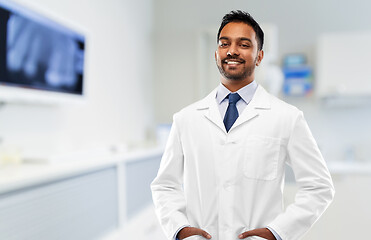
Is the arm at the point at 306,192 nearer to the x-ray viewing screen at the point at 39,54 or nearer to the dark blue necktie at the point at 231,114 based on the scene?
the dark blue necktie at the point at 231,114

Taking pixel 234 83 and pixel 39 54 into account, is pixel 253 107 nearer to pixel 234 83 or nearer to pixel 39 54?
pixel 234 83

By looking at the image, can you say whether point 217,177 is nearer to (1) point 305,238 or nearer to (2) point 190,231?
(2) point 190,231

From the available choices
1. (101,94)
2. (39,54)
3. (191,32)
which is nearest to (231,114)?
(39,54)

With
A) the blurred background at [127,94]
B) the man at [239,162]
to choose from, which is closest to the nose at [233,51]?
the man at [239,162]

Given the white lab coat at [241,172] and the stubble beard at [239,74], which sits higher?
the stubble beard at [239,74]

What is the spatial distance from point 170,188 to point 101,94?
2395mm

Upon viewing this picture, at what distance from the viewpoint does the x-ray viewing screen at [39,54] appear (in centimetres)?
162

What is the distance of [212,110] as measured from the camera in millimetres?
585

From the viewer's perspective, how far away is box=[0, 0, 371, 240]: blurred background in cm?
132

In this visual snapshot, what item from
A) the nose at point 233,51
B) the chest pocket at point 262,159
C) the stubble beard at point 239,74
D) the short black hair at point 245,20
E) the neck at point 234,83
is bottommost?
the chest pocket at point 262,159

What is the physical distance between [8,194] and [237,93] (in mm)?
1048

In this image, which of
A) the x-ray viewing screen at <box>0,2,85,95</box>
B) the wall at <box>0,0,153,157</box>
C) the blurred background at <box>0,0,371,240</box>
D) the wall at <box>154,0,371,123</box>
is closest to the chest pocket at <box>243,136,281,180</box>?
the blurred background at <box>0,0,371,240</box>

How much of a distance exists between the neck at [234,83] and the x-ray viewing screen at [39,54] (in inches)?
53.8

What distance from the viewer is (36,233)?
4.60ft
